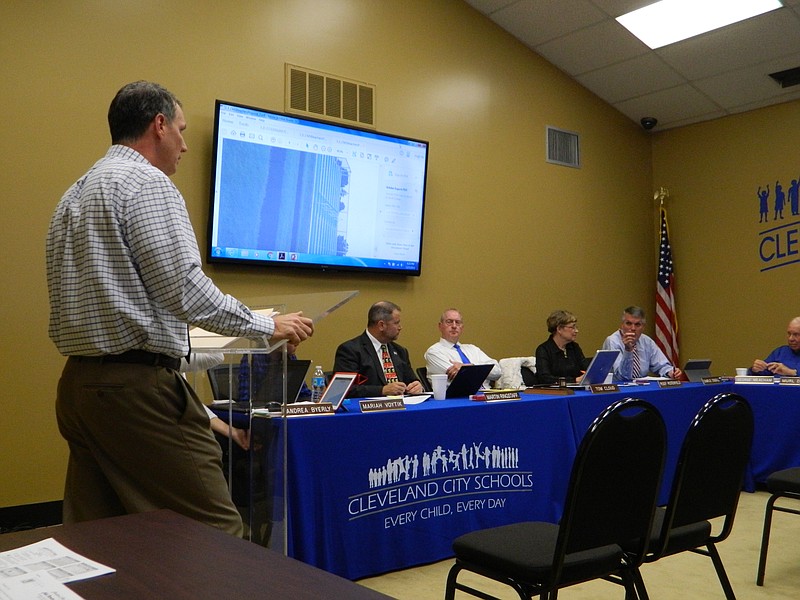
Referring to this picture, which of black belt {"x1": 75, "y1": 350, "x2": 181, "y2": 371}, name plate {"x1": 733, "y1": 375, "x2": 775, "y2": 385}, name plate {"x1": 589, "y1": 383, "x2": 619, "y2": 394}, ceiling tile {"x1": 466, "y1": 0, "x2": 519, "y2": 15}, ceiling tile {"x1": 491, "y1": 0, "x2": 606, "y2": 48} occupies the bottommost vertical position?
name plate {"x1": 589, "y1": 383, "x2": 619, "y2": 394}

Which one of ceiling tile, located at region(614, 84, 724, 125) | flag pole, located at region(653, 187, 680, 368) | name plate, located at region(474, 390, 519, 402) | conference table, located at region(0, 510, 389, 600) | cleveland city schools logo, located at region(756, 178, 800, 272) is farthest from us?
flag pole, located at region(653, 187, 680, 368)

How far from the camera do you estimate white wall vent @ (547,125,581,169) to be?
6625 millimetres

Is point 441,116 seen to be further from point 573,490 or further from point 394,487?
point 573,490

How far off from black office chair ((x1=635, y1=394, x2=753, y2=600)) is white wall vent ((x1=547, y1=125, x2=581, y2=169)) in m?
4.74

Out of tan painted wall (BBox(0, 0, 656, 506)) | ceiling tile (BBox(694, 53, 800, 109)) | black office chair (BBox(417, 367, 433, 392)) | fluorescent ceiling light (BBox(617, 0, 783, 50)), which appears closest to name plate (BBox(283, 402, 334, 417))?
black office chair (BBox(417, 367, 433, 392))

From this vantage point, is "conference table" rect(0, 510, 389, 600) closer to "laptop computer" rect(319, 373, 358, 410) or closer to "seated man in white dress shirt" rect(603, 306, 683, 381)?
"laptop computer" rect(319, 373, 358, 410)

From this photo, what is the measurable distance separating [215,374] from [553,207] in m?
4.64

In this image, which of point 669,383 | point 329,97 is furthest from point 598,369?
point 329,97

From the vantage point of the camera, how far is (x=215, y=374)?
2.56 meters

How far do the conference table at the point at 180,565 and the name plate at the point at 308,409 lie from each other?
1649mm

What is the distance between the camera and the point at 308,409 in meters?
2.79

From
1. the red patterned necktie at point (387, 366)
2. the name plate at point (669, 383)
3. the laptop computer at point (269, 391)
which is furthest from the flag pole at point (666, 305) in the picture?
the laptop computer at point (269, 391)

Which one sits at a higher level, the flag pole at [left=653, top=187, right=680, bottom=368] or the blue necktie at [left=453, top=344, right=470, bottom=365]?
the flag pole at [left=653, top=187, right=680, bottom=368]

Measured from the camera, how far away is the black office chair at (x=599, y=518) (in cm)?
171
